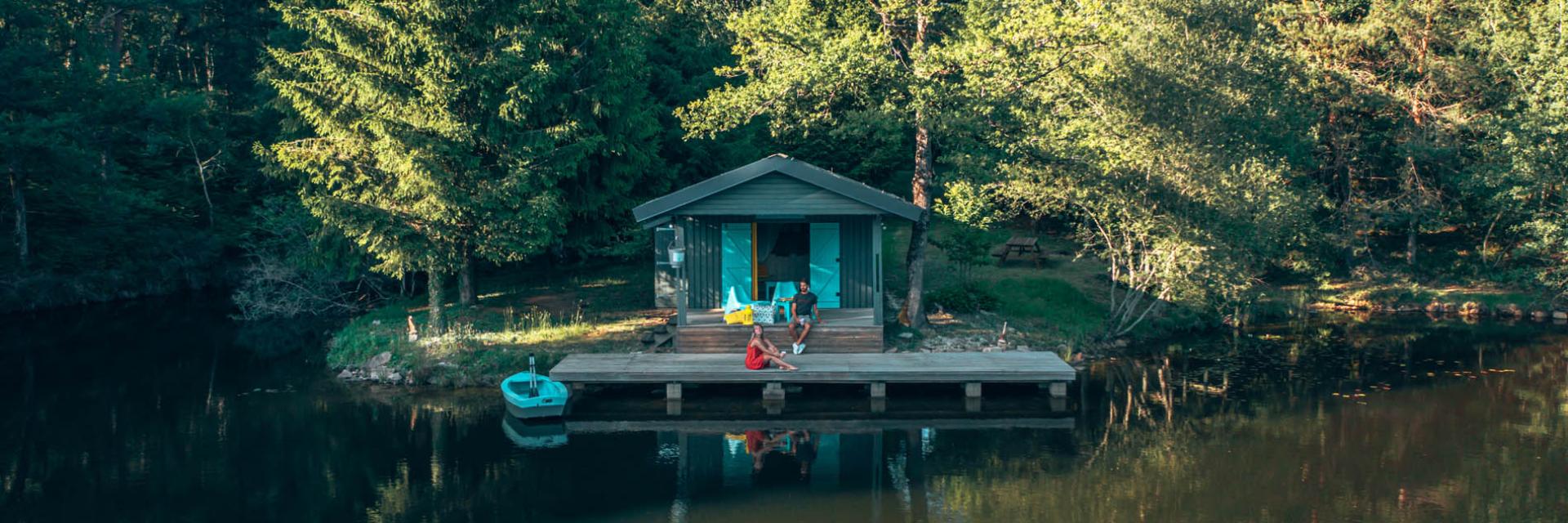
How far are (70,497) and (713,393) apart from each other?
9780 mm

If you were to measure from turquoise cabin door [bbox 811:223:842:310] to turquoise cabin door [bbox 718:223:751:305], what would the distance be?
4.47ft

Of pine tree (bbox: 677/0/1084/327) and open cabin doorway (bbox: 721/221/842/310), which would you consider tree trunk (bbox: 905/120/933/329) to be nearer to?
pine tree (bbox: 677/0/1084/327)

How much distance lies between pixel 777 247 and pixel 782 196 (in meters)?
2.39

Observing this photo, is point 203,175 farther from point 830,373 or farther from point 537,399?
point 830,373

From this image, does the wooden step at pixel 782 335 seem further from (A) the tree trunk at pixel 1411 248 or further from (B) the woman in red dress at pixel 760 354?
(A) the tree trunk at pixel 1411 248

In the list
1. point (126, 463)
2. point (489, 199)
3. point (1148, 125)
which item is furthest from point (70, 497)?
point (1148, 125)

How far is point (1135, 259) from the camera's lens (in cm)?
2638

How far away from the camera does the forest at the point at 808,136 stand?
71.5 feet

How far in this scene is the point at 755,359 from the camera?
62.2 ft

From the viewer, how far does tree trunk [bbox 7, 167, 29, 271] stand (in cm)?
3206

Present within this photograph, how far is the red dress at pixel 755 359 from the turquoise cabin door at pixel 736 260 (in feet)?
12.9

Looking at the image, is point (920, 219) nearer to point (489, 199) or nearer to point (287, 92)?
point (489, 199)

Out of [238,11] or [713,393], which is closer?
[713,393]

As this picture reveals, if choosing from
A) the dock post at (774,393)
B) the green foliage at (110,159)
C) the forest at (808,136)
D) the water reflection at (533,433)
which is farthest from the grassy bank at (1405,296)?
the green foliage at (110,159)
